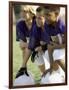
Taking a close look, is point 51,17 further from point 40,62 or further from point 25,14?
point 40,62

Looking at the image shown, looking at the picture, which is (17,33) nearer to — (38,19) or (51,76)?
(38,19)

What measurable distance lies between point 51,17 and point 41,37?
20cm

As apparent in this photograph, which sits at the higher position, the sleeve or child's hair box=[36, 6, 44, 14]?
child's hair box=[36, 6, 44, 14]

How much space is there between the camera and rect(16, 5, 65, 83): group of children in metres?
2.11

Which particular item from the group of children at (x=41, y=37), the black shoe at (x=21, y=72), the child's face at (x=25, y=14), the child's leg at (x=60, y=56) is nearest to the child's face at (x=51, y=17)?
the group of children at (x=41, y=37)

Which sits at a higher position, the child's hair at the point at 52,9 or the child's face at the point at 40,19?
the child's hair at the point at 52,9

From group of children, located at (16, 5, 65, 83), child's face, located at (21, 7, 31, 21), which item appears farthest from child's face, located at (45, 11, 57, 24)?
child's face, located at (21, 7, 31, 21)

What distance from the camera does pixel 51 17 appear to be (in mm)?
2176

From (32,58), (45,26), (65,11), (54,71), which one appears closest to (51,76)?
(54,71)

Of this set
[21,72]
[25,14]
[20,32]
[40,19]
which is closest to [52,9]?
[40,19]

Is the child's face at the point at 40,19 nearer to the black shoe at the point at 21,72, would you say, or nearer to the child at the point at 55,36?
the child at the point at 55,36

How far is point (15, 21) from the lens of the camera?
6.84ft

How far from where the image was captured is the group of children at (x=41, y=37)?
2111 millimetres

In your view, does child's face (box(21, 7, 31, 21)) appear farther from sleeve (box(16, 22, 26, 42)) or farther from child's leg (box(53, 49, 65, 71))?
child's leg (box(53, 49, 65, 71))
